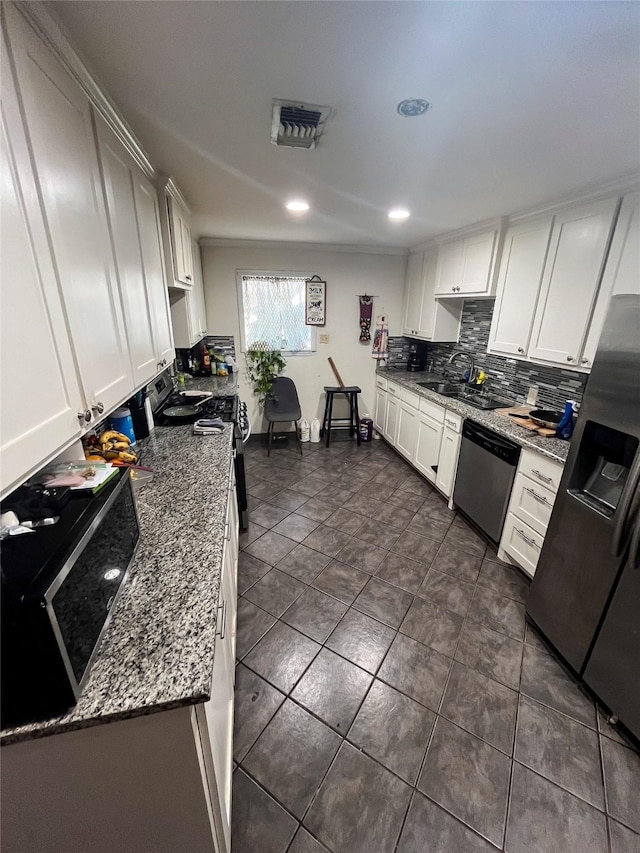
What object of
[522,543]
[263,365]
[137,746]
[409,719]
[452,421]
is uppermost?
[263,365]

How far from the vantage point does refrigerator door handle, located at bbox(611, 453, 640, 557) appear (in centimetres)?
123

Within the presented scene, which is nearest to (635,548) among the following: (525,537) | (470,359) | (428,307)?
(525,537)

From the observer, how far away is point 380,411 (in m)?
4.37

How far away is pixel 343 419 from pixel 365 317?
137cm

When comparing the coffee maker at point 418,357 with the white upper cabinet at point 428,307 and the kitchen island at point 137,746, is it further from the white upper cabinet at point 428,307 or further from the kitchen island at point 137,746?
the kitchen island at point 137,746

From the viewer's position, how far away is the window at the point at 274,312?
3.96m

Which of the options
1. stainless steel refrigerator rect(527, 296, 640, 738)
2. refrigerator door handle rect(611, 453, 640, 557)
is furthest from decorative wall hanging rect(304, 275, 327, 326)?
refrigerator door handle rect(611, 453, 640, 557)

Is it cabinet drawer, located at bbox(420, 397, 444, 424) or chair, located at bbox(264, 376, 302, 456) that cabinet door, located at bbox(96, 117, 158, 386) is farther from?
chair, located at bbox(264, 376, 302, 456)

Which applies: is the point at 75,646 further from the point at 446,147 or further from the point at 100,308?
the point at 446,147

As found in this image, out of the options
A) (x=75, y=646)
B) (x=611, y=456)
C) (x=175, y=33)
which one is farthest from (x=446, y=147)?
(x=75, y=646)

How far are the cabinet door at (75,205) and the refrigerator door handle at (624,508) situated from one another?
188 cm

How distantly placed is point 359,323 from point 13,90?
3.81 m

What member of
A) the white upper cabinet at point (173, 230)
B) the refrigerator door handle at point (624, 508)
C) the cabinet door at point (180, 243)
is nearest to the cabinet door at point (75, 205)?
the white upper cabinet at point (173, 230)

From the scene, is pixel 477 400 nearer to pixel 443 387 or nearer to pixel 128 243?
pixel 443 387
